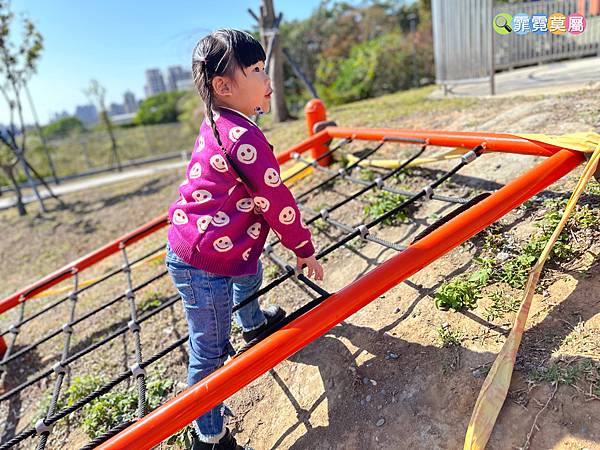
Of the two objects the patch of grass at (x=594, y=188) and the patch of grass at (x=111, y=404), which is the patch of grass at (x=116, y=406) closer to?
the patch of grass at (x=111, y=404)

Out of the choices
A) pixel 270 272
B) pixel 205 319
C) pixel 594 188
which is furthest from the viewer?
pixel 270 272

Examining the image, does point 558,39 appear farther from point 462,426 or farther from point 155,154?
point 155,154

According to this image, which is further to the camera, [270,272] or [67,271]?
[67,271]

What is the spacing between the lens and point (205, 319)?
1715 millimetres

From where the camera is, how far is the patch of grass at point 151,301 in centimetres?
338

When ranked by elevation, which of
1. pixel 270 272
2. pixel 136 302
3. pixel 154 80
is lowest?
pixel 136 302

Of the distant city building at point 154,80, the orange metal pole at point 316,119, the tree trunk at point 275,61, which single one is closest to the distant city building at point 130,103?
the distant city building at point 154,80

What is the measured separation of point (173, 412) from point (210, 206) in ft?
2.22

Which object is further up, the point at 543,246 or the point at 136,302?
the point at 543,246

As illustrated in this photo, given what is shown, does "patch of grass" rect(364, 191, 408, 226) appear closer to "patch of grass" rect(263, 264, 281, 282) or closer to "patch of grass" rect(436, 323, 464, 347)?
"patch of grass" rect(263, 264, 281, 282)

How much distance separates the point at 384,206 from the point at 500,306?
137cm

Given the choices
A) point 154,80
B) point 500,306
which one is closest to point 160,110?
point 500,306

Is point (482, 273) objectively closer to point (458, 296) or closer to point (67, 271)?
point (458, 296)

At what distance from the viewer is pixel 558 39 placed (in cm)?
671
